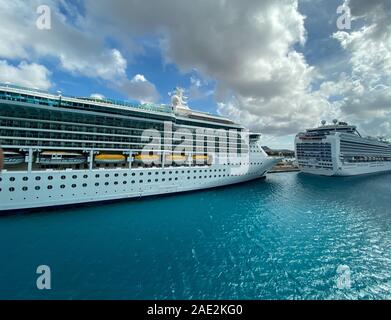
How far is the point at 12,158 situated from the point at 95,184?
732 cm

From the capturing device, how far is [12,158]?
629 inches

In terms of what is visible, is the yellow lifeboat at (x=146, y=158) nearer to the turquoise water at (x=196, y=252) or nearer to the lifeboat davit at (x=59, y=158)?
the lifeboat davit at (x=59, y=158)

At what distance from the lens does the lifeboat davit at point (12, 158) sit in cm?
1577

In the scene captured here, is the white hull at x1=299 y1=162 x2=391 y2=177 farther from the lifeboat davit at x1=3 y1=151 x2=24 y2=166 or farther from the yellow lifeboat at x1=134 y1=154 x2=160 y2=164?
the lifeboat davit at x1=3 y1=151 x2=24 y2=166

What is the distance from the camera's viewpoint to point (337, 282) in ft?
27.5

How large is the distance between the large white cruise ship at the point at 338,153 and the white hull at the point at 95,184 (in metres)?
36.7

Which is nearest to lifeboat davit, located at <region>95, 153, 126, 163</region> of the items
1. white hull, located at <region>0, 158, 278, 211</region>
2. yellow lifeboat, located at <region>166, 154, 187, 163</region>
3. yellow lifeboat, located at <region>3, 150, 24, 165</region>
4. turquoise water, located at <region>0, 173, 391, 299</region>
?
white hull, located at <region>0, 158, 278, 211</region>

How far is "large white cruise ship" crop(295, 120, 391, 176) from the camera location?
1784 inches

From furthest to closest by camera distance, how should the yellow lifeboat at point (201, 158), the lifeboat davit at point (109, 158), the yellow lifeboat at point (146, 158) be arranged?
1. the yellow lifeboat at point (201, 158)
2. the yellow lifeboat at point (146, 158)
3. the lifeboat davit at point (109, 158)

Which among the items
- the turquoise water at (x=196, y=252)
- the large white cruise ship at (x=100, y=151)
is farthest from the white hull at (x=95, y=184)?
the turquoise water at (x=196, y=252)

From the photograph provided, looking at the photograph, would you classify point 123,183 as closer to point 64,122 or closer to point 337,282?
point 64,122

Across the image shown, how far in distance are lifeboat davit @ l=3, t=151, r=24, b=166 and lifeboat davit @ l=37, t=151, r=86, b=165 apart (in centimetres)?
150
